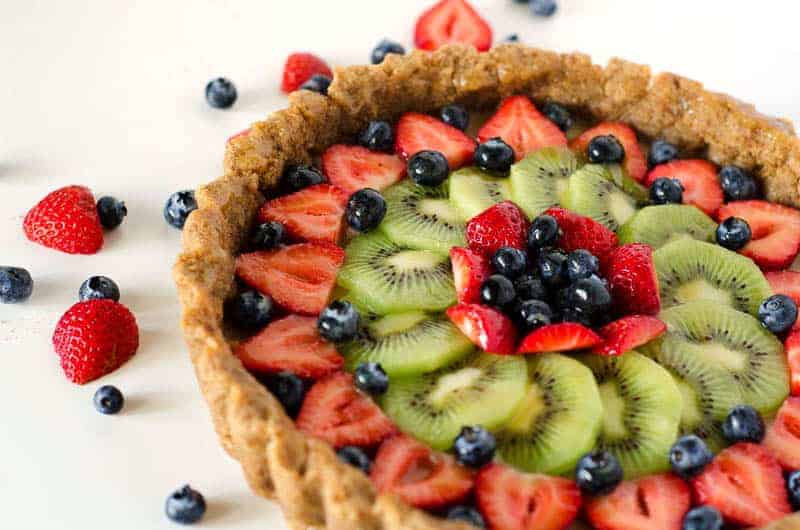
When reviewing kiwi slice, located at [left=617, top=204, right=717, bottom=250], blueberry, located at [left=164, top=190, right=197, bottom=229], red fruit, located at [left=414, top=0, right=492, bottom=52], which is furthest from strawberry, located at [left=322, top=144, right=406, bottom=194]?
red fruit, located at [left=414, top=0, right=492, bottom=52]

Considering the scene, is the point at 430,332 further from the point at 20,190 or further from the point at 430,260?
the point at 20,190

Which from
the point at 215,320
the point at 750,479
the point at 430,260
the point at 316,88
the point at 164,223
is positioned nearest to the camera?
the point at 750,479

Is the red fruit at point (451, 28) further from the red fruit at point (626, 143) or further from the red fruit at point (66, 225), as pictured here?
the red fruit at point (66, 225)

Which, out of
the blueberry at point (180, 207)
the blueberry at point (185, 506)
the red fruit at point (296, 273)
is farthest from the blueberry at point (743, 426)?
the blueberry at point (180, 207)

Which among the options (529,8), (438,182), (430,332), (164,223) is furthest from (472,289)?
(529,8)

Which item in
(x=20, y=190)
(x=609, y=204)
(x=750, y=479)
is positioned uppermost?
(x=609, y=204)

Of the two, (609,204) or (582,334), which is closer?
(582,334)

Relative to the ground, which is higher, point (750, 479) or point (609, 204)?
point (609, 204)

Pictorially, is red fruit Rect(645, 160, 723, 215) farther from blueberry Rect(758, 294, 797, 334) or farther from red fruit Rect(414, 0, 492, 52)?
red fruit Rect(414, 0, 492, 52)

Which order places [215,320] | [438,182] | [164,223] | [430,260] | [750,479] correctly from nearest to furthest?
[750,479]
[215,320]
[430,260]
[438,182]
[164,223]
